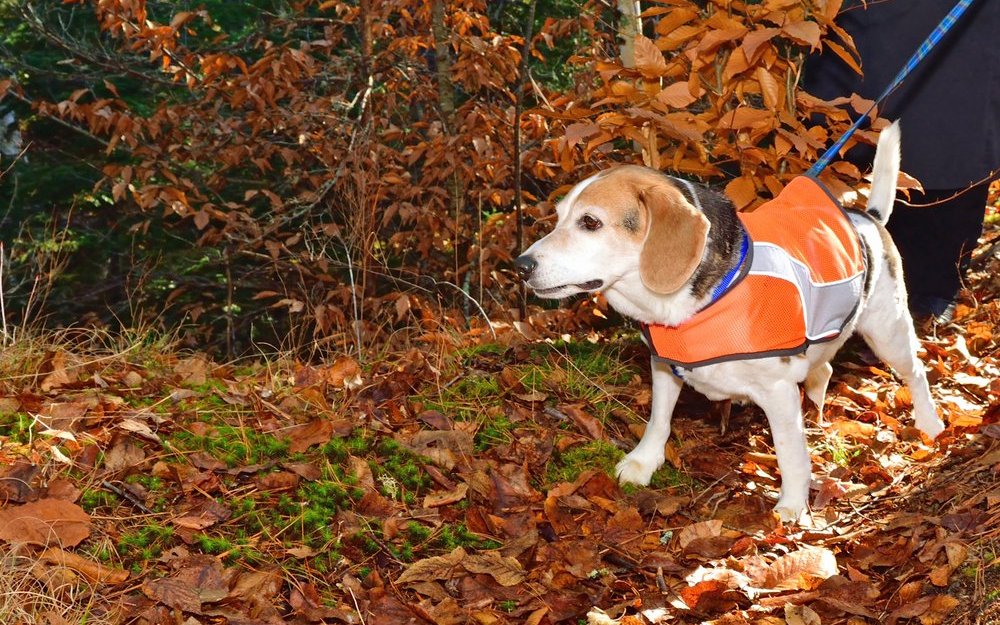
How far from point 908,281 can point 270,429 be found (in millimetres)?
4371

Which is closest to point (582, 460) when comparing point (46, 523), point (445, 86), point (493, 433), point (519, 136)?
point (493, 433)

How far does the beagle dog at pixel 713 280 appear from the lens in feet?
11.6

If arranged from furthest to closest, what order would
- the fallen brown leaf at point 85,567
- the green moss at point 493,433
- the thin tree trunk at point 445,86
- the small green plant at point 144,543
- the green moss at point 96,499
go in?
the thin tree trunk at point 445,86, the green moss at point 493,433, the green moss at point 96,499, the small green plant at point 144,543, the fallen brown leaf at point 85,567

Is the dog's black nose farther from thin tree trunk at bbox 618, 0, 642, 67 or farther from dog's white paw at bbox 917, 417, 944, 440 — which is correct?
dog's white paw at bbox 917, 417, 944, 440

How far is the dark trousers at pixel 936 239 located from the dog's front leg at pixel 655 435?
275 centimetres

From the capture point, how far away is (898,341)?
176 inches

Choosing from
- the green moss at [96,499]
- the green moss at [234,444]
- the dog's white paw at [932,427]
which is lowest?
the dog's white paw at [932,427]

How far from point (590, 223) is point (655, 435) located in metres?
1.04

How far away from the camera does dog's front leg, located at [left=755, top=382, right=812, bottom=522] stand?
12.1ft

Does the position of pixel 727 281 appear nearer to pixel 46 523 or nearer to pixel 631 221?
pixel 631 221

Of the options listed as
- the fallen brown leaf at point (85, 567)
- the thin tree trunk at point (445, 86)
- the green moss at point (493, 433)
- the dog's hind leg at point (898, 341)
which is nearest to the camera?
the fallen brown leaf at point (85, 567)

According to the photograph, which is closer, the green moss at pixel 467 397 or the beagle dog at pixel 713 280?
the beagle dog at pixel 713 280

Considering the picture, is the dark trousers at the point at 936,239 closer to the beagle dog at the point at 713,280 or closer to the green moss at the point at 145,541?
the beagle dog at the point at 713,280

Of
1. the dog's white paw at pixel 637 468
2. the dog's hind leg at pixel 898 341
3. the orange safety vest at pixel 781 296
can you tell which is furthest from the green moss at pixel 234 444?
the dog's hind leg at pixel 898 341
